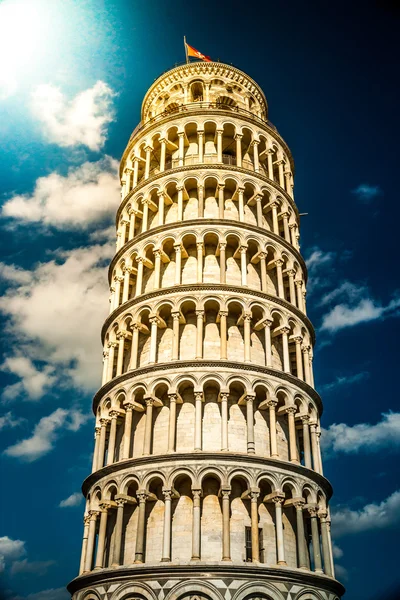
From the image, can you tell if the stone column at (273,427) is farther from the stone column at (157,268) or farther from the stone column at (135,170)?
the stone column at (135,170)

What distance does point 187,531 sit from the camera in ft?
87.2

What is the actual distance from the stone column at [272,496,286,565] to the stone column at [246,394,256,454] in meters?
2.25

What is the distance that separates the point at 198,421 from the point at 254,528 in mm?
5038

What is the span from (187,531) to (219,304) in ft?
35.2

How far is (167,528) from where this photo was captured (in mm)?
25969

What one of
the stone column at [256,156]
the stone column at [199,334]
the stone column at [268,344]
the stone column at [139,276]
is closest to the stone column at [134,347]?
the stone column at [139,276]

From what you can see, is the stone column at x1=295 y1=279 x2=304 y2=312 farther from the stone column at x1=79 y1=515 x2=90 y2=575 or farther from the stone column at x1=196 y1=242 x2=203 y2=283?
the stone column at x1=79 y1=515 x2=90 y2=575

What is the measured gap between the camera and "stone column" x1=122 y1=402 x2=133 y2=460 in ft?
95.1

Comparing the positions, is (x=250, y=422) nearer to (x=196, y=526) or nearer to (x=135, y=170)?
(x=196, y=526)

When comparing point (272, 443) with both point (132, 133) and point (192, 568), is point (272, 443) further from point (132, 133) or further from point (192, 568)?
point (132, 133)

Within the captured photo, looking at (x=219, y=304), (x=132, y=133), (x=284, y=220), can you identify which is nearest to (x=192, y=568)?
(x=219, y=304)

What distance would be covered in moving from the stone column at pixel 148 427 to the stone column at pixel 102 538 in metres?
3.01

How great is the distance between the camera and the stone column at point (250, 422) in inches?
1102

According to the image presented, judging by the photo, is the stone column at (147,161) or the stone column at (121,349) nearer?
the stone column at (121,349)
